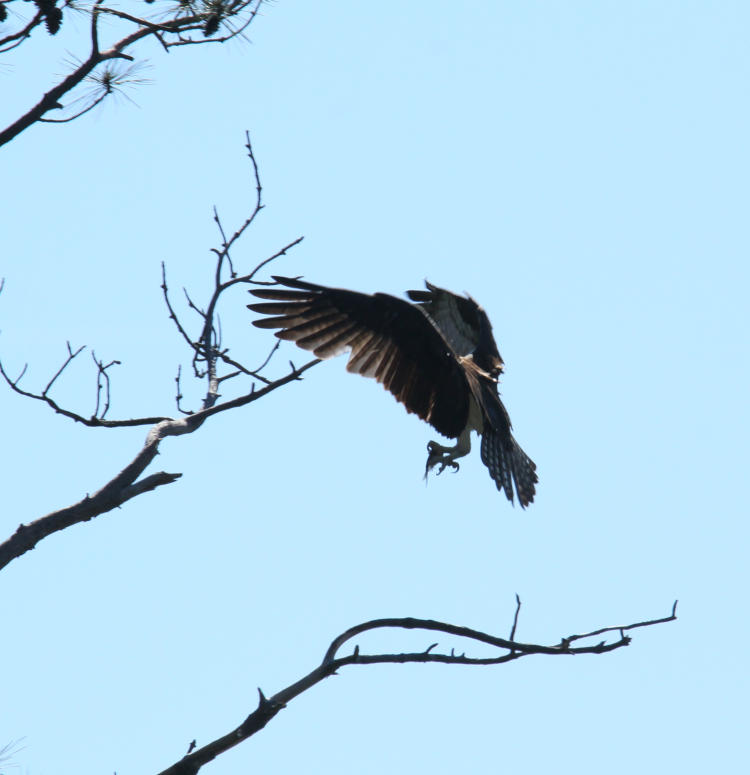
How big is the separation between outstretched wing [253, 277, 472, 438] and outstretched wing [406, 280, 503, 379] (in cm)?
70

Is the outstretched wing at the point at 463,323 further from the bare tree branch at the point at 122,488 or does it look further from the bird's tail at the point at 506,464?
the bare tree branch at the point at 122,488

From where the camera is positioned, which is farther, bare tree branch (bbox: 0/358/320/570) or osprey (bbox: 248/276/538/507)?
osprey (bbox: 248/276/538/507)

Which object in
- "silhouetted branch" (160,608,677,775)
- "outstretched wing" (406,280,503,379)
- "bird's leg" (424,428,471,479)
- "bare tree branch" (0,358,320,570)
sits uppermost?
"outstretched wing" (406,280,503,379)

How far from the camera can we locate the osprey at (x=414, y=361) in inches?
294

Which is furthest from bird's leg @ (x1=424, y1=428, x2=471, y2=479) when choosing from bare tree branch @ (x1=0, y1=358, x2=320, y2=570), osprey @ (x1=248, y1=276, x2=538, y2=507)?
bare tree branch @ (x1=0, y1=358, x2=320, y2=570)

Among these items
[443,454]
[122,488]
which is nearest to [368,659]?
[122,488]

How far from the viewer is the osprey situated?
746cm

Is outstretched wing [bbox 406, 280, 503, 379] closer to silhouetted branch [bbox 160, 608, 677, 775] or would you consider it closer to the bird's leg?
the bird's leg

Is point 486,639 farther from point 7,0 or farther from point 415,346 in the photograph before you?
point 7,0

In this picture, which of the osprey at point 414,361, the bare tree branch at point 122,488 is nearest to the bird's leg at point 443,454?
the osprey at point 414,361

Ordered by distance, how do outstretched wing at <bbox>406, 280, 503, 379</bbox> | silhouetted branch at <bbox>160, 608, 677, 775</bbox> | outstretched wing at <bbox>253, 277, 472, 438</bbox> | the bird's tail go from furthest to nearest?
1. outstretched wing at <bbox>406, 280, 503, 379</bbox>
2. the bird's tail
3. outstretched wing at <bbox>253, 277, 472, 438</bbox>
4. silhouetted branch at <bbox>160, 608, 677, 775</bbox>

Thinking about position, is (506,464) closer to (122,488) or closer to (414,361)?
(414,361)

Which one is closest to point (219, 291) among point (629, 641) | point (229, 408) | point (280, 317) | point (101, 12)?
point (229, 408)

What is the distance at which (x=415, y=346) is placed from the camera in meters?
7.70
